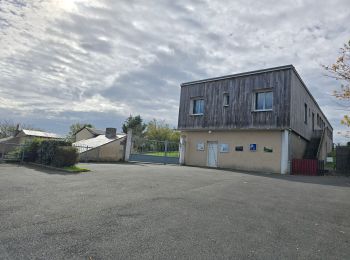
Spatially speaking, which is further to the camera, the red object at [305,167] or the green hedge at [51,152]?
the red object at [305,167]

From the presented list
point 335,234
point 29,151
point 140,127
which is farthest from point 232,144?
point 140,127

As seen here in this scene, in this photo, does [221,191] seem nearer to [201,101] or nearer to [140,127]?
[201,101]

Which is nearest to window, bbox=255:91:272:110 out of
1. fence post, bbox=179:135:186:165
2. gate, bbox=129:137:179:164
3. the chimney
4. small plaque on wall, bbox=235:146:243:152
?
small plaque on wall, bbox=235:146:243:152

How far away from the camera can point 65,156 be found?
13.9m

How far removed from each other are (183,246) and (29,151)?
52.5 feet

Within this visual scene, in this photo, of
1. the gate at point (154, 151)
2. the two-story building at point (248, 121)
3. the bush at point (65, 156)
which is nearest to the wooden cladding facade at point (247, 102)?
the two-story building at point (248, 121)

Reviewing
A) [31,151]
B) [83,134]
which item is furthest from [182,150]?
[83,134]

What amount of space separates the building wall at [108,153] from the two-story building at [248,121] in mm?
5862

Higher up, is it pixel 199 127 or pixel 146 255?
pixel 199 127

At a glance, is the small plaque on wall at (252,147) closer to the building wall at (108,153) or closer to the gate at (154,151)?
the gate at (154,151)

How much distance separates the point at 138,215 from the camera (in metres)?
5.35

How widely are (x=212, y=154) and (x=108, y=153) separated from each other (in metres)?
9.38

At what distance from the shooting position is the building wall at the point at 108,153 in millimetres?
23106

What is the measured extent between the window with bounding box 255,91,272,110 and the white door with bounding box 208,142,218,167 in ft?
14.7
